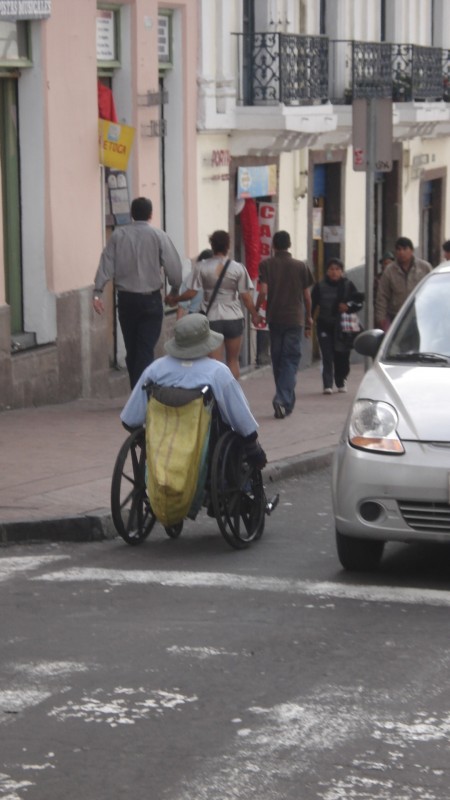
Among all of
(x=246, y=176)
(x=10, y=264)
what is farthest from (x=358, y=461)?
(x=246, y=176)

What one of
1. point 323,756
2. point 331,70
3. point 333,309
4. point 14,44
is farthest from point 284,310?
point 331,70

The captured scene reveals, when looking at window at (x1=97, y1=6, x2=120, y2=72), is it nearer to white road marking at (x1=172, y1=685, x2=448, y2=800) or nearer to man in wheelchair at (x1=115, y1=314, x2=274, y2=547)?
man in wheelchair at (x1=115, y1=314, x2=274, y2=547)

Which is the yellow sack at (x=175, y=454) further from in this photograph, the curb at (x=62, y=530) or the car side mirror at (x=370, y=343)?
the car side mirror at (x=370, y=343)

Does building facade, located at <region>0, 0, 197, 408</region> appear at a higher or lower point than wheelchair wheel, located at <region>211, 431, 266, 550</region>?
higher

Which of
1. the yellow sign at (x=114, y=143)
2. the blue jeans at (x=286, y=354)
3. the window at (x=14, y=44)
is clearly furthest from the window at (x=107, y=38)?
the blue jeans at (x=286, y=354)

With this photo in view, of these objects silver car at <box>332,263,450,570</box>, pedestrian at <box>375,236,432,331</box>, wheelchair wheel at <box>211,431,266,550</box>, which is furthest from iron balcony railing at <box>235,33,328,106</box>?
silver car at <box>332,263,450,570</box>

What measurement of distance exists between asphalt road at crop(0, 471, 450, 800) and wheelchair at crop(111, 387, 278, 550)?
149mm

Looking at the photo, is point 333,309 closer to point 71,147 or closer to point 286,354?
point 286,354

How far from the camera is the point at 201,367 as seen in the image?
10.2 metres

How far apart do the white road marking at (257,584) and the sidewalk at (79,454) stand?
1.05 metres

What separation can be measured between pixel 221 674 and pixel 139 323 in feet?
28.7

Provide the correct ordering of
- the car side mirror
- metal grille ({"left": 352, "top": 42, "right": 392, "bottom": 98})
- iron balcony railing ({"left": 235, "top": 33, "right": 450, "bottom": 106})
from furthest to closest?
metal grille ({"left": 352, "top": 42, "right": 392, "bottom": 98})
iron balcony railing ({"left": 235, "top": 33, "right": 450, "bottom": 106})
the car side mirror

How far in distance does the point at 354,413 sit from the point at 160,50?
12.0 meters

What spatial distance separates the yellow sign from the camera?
17.9m
